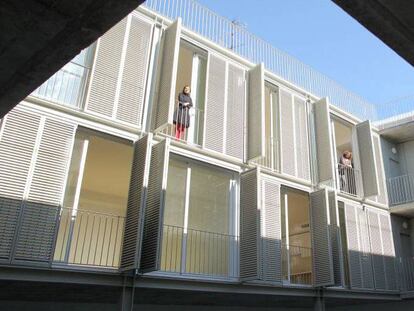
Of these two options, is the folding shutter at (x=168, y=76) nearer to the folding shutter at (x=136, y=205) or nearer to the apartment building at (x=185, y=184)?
the apartment building at (x=185, y=184)

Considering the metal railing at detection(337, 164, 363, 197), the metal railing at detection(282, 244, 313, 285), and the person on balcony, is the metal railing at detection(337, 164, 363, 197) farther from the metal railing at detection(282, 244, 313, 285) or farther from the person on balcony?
the person on balcony

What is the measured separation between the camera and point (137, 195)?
999cm

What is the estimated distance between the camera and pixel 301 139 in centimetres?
1500

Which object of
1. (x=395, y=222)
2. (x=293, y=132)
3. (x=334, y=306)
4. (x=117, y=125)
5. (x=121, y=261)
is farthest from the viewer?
(x=395, y=222)

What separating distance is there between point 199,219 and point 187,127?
8.28ft

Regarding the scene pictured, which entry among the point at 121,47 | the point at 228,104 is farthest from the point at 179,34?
the point at 228,104

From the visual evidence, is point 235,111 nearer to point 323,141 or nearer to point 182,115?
point 182,115

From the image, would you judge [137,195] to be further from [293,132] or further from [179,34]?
[293,132]

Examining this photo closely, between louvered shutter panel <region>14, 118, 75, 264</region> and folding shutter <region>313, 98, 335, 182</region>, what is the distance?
28.4 feet

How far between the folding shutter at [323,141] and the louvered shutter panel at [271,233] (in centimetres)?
259

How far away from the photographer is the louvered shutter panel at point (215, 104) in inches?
482

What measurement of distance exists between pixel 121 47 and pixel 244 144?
173 inches

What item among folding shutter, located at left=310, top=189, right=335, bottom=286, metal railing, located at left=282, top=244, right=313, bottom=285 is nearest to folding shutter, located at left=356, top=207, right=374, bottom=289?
metal railing, located at left=282, top=244, right=313, bottom=285

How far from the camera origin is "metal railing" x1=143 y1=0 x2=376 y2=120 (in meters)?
13.1
